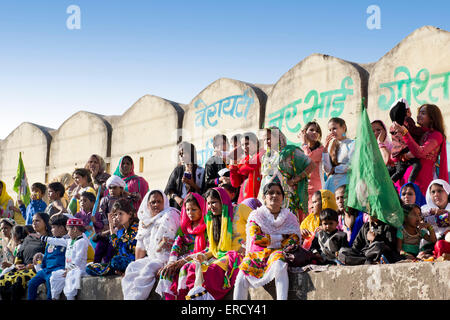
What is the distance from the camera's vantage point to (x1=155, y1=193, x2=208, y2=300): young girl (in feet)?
17.8

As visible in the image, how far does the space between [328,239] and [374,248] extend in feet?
1.80

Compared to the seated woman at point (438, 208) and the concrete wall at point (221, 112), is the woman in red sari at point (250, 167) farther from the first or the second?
the concrete wall at point (221, 112)

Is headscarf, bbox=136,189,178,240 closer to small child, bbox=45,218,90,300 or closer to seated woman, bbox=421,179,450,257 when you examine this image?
small child, bbox=45,218,90,300

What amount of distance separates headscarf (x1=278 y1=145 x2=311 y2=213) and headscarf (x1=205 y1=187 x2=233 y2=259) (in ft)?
2.98

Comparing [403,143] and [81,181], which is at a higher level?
[403,143]

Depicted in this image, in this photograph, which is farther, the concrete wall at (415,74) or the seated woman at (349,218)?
the concrete wall at (415,74)

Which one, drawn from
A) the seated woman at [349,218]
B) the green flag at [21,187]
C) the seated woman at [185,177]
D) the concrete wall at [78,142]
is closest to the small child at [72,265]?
the seated woman at [185,177]

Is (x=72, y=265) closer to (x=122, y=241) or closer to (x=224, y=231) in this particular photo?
(x=122, y=241)

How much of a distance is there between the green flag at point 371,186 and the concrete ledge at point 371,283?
44 cm

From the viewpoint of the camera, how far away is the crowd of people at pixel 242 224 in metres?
4.72

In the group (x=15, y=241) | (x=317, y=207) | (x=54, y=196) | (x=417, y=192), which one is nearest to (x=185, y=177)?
(x=317, y=207)

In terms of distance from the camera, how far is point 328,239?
16.3 ft

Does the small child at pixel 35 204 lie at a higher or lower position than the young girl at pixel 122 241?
higher

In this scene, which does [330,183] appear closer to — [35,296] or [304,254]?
[304,254]
